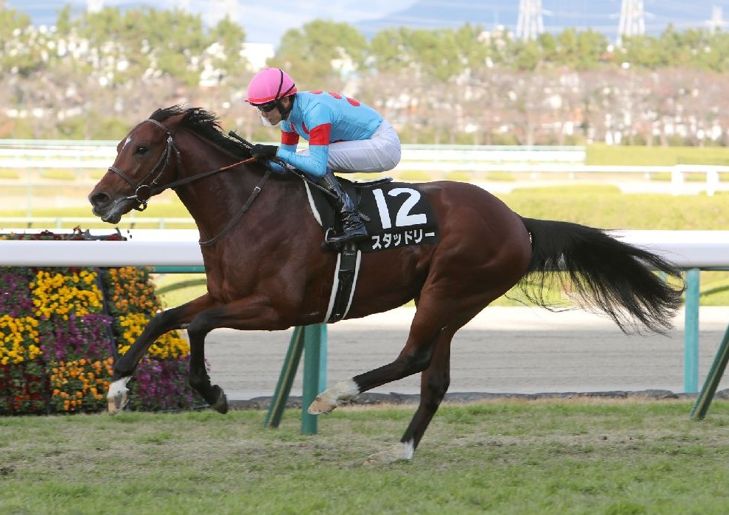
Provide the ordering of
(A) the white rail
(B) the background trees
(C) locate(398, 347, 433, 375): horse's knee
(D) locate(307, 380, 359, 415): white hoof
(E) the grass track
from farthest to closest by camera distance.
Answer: (B) the background trees → (A) the white rail → (C) locate(398, 347, 433, 375): horse's knee → (D) locate(307, 380, 359, 415): white hoof → (E) the grass track

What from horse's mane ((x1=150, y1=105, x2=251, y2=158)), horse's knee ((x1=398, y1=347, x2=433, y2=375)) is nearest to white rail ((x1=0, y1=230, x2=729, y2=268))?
horse's mane ((x1=150, y1=105, x2=251, y2=158))

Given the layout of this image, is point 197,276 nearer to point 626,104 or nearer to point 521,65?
point 626,104

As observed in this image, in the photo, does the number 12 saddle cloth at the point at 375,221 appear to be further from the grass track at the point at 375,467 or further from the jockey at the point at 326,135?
the grass track at the point at 375,467

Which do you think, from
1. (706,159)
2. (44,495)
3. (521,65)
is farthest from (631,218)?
Result: (521,65)

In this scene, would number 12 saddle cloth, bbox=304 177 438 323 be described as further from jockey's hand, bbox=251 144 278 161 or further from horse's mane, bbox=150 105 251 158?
horse's mane, bbox=150 105 251 158

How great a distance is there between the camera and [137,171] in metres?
4.80

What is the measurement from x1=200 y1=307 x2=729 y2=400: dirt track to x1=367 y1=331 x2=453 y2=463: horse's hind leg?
4.92 feet

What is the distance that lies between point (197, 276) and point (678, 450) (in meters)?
7.11

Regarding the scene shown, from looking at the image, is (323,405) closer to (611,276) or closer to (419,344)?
(419,344)

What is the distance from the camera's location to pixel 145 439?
17.1 feet

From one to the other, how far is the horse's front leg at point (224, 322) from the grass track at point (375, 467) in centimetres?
31

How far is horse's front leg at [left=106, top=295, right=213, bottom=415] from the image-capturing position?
183 inches

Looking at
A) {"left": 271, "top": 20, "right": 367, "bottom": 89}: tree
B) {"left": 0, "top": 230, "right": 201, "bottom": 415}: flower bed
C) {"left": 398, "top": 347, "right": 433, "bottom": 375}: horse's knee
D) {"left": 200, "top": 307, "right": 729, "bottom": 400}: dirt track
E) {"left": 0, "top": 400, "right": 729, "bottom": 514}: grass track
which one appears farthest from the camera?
{"left": 271, "top": 20, "right": 367, "bottom": 89}: tree

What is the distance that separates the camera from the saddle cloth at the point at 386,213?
195 inches
